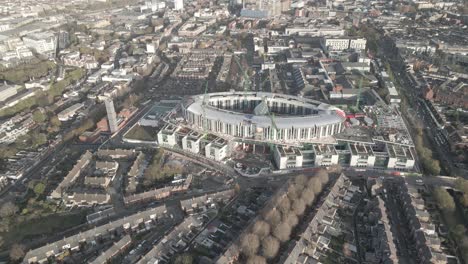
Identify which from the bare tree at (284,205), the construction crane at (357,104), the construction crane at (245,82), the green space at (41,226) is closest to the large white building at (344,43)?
the construction crane at (245,82)

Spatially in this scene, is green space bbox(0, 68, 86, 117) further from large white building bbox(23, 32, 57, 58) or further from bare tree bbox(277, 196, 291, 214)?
bare tree bbox(277, 196, 291, 214)

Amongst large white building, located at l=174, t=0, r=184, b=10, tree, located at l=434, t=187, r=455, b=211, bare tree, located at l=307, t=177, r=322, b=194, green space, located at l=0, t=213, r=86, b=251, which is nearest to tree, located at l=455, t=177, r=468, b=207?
tree, located at l=434, t=187, r=455, b=211

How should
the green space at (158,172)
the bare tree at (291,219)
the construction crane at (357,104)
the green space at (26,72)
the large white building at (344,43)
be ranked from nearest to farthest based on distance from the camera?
1. the bare tree at (291,219)
2. the green space at (158,172)
3. the construction crane at (357,104)
4. the green space at (26,72)
5. the large white building at (344,43)

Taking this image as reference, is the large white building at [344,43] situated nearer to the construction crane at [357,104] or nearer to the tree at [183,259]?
the construction crane at [357,104]

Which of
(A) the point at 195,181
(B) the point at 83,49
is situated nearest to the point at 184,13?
(B) the point at 83,49

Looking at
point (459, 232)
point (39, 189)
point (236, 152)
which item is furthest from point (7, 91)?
point (459, 232)

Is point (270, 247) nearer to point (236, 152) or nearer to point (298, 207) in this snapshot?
point (298, 207)

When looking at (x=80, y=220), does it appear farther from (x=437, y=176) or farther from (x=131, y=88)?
(x=437, y=176)
